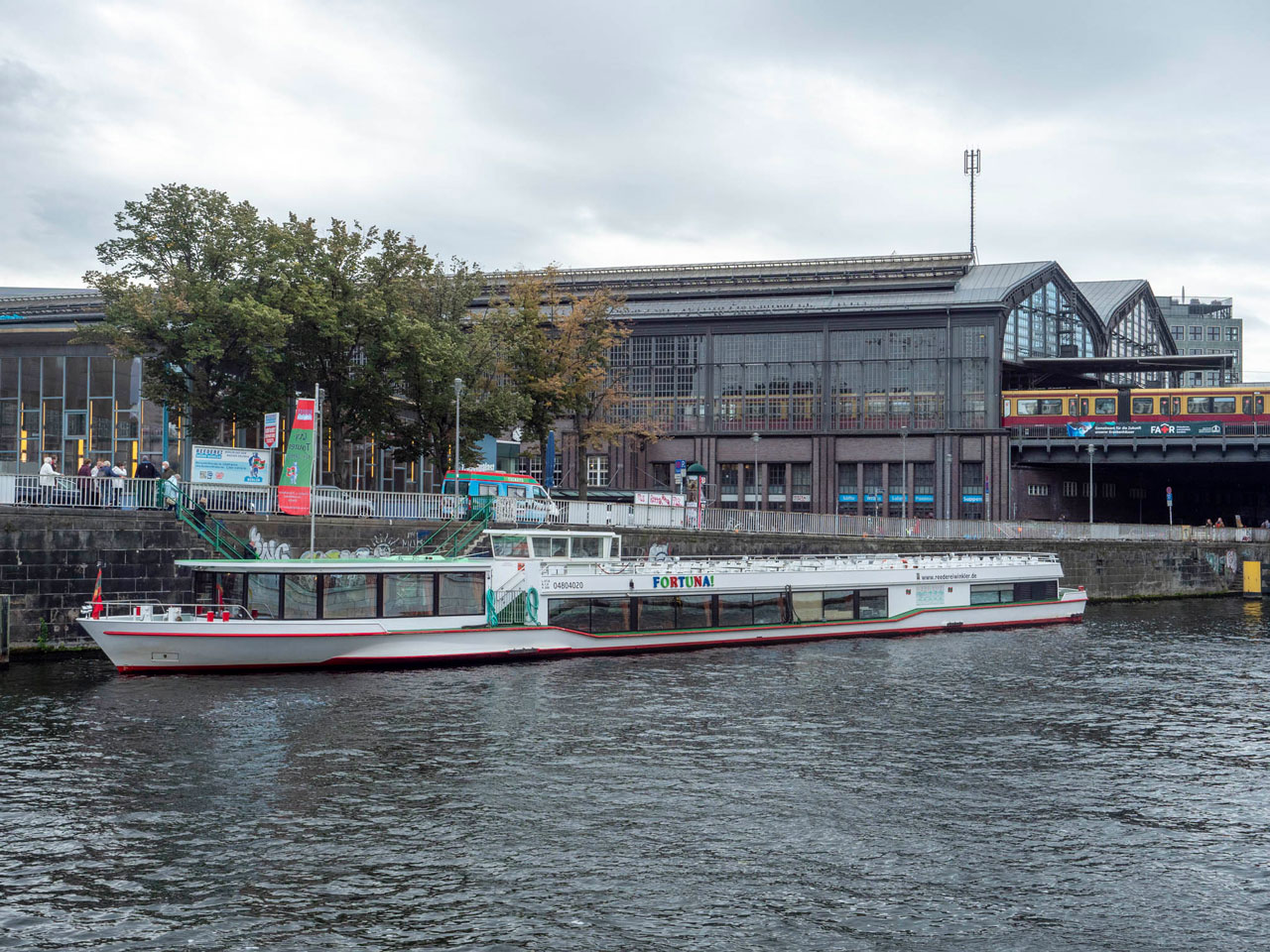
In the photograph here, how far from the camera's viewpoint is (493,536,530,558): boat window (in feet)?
130

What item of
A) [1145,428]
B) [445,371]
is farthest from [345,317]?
[1145,428]

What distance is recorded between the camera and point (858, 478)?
92250 mm

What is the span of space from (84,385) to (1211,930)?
57.7 metres

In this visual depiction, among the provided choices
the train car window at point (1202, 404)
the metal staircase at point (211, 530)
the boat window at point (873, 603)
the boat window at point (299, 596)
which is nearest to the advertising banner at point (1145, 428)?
the train car window at point (1202, 404)

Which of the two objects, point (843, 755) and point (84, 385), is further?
point (84, 385)

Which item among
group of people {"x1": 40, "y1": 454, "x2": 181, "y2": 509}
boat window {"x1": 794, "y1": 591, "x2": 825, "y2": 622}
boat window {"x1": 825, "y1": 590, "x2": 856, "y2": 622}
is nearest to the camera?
group of people {"x1": 40, "y1": 454, "x2": 181, "y2": 509}

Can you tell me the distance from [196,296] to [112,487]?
10.1m

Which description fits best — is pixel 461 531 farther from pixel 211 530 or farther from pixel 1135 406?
pixel 1135 406

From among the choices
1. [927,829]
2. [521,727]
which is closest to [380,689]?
[521,727]

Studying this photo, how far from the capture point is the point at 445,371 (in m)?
52.3

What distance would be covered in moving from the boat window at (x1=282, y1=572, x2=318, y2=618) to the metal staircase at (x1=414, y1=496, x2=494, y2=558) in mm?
9292

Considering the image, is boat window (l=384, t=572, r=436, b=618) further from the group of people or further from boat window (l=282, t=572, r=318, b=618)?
the group of people

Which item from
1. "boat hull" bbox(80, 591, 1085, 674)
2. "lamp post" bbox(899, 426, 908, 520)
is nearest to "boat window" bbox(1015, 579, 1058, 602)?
"boat hull" bbox(80, 591, 1085, 674)

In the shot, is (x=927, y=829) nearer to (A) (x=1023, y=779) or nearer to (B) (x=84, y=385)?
(A) (x=1023, y=779)
